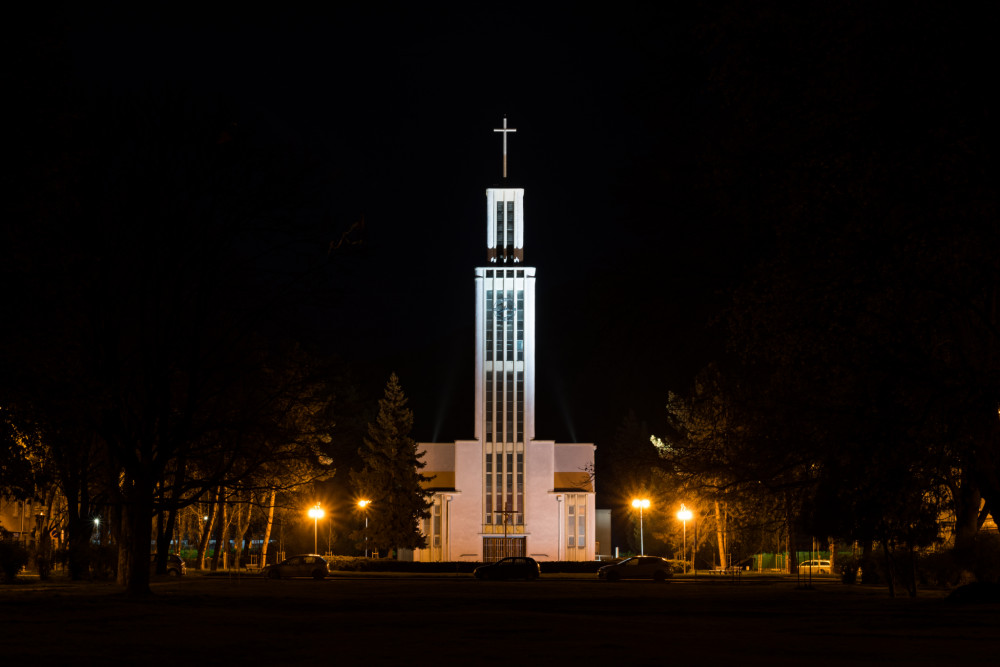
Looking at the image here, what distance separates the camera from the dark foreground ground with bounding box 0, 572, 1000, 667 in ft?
46.9

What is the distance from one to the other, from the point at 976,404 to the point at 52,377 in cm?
1583

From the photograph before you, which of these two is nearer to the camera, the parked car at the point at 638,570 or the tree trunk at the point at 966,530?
the tree trunk at the point at 966,530

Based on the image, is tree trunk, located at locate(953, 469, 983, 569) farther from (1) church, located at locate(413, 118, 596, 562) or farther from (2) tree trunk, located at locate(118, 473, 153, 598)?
(1) church, located at locate(413, 118, 596, 562)

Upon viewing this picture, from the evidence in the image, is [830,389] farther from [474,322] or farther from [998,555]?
[474,322]

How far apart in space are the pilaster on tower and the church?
7 cm

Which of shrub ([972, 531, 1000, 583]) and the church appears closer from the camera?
shrub ([972, 531, 1000, 583])

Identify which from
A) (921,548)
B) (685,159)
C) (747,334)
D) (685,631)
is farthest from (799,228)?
(921,548)

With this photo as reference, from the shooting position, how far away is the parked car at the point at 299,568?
174 feet

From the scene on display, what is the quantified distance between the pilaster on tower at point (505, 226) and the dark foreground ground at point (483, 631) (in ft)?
183

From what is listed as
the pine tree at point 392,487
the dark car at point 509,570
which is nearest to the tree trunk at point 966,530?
the dark car at point 509,570

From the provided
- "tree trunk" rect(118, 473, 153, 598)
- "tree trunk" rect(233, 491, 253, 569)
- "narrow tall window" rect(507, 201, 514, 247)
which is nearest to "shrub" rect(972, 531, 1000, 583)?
"tree trunk" rect(118, 473, 153, 598)

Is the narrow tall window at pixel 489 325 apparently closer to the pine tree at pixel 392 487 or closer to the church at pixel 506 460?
the church at pixel 506 460

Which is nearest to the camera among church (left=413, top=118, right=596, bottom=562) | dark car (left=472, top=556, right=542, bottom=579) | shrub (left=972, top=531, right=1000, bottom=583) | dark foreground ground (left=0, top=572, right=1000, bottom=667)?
dark foreground ground (left=0, top=572, right=1000, bottom=667)

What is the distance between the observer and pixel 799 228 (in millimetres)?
15742
